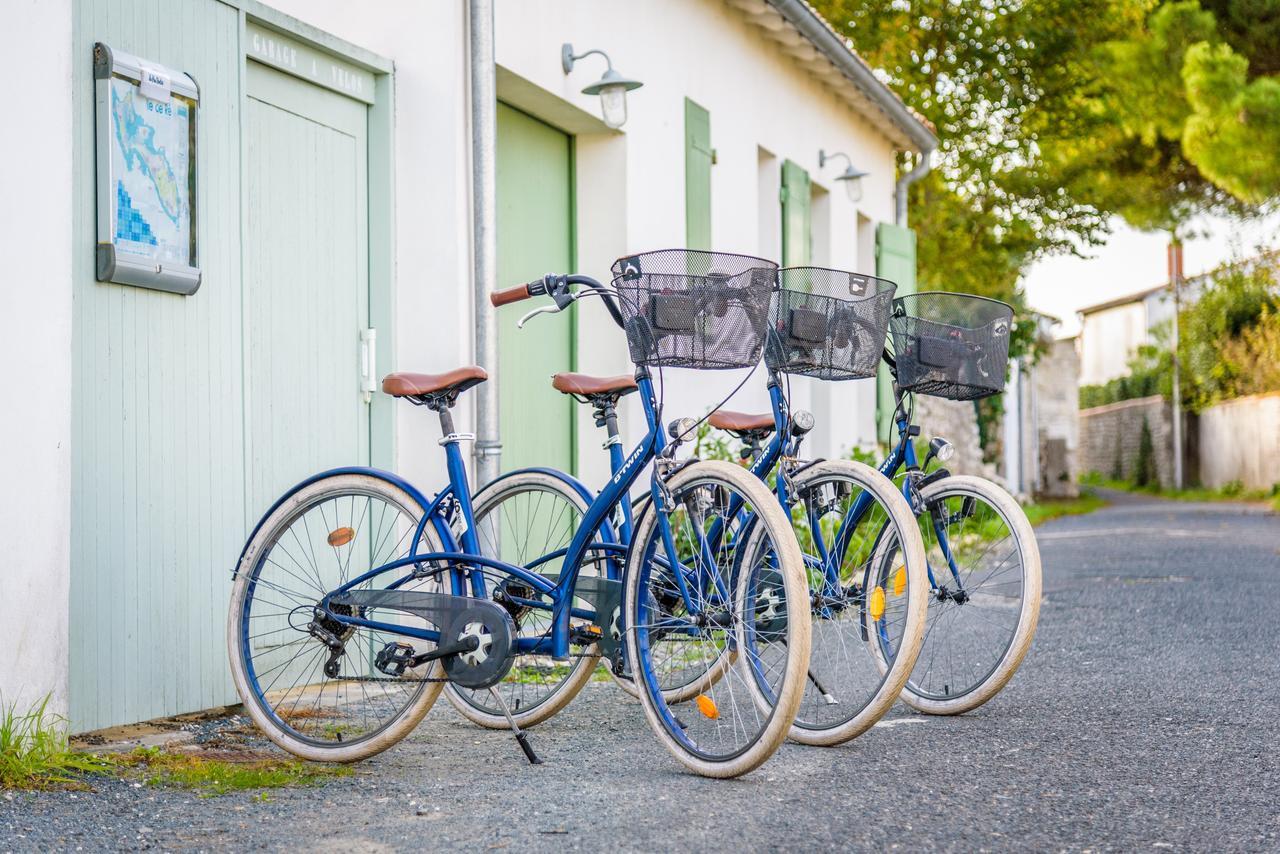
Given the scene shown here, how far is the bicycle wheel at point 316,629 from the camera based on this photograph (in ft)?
12.9

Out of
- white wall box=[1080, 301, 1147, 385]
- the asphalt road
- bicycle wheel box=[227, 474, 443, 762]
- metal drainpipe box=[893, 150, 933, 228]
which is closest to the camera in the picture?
the asphalt road

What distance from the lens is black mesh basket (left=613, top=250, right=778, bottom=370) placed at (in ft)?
12.1

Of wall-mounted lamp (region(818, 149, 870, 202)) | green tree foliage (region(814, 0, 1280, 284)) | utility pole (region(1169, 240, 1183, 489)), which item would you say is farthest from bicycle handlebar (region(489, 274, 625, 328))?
utility pole (region(1169, 240, 1183, 489))

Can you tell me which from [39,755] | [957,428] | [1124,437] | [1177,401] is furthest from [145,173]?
[1124,437]

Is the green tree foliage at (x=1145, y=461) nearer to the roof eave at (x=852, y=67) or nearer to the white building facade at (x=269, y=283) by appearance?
the roof eave at (x=852, y=67)

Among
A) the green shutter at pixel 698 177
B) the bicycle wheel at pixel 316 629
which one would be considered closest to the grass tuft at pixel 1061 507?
the green shutter at pixel 698 177

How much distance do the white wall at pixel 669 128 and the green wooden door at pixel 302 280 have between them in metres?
1.27

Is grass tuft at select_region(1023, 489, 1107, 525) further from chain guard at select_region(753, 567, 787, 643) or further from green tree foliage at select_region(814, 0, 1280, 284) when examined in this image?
chain guard at select_region(753, 567, 787, 643)

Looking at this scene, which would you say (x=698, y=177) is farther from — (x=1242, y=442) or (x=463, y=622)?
(x=1242, y=442)

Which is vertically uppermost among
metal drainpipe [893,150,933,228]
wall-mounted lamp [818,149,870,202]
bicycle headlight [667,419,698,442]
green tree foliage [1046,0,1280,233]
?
green tree foliage [1046,0,1280,233]

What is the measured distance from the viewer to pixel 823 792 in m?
3.58

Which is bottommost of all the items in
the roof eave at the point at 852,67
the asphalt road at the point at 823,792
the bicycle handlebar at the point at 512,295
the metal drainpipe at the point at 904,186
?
the asphalt road at the point at 823,792

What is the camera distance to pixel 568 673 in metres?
4.45

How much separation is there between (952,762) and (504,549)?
179 centimetres
